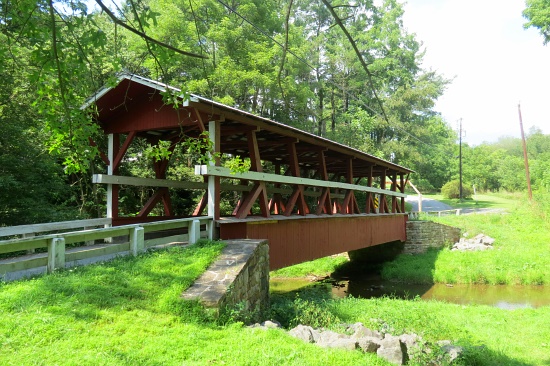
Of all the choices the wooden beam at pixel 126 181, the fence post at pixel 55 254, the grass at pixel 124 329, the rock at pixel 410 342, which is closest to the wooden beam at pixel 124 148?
the wooden beam at pixel 126 181

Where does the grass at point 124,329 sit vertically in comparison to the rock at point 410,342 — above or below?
above

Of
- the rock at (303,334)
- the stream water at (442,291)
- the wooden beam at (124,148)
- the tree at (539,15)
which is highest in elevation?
the tree at (539,15)

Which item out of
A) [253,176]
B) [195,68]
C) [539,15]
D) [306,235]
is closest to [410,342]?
[253,176]

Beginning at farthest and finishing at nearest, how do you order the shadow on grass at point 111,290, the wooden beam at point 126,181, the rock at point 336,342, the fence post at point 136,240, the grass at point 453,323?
the wooden beam at point 126,181 < the grass at point 453,323 < the fence post at point 136,240 < the rock at point 336,342 < the shadow on grass at point 111,290

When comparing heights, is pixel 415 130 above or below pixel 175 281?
above

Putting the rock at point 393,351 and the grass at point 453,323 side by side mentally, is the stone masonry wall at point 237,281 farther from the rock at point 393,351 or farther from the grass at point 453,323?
the rock at point 393,351

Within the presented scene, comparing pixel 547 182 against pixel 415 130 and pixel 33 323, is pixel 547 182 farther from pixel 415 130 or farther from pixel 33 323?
pixel 33 323

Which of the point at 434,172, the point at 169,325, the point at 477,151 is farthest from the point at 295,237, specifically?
the point at 477,151

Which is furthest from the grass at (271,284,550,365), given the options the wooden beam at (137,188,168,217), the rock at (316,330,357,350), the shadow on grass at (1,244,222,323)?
the wooden beam at (137,188,168,217)

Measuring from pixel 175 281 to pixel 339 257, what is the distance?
52.2 ft

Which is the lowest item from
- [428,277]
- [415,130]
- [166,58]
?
[428,277]

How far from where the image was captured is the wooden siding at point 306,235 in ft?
24.4

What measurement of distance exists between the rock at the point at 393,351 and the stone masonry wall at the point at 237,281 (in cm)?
182

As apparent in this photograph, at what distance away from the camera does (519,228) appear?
2195 centimetres
